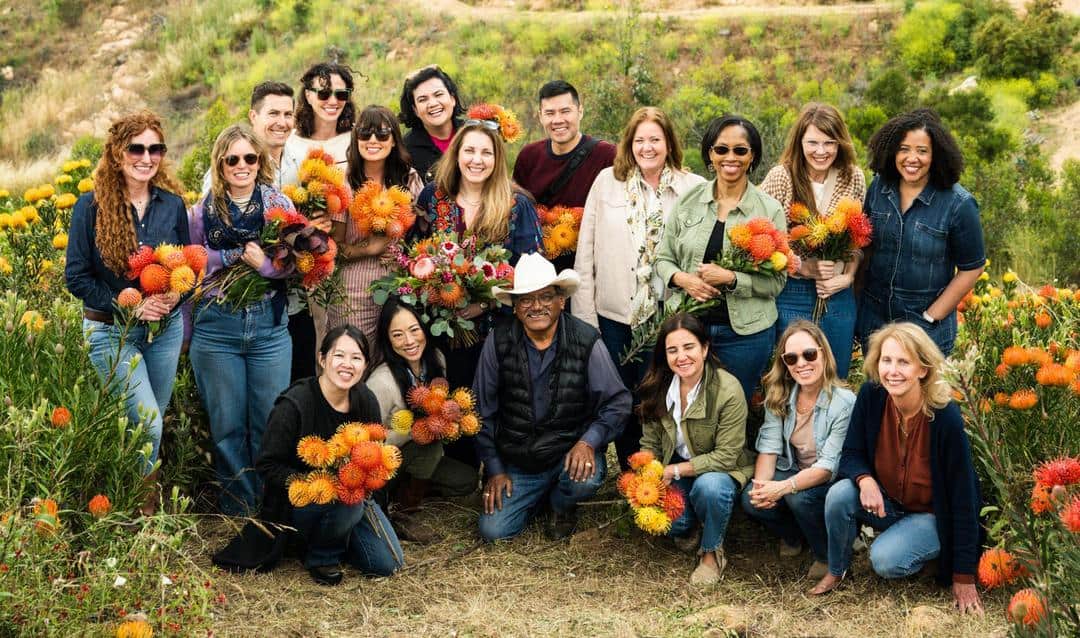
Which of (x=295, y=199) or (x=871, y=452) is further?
(x=295, y=199)

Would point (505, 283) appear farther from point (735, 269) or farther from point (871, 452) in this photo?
point (871, 452)

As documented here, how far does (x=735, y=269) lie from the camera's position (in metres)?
4.95

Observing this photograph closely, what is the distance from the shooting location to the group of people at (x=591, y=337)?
14.4 feet

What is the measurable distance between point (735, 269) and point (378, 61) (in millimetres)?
18292

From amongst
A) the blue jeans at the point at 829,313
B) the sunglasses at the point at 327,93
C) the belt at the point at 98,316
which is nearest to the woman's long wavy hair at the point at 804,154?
the blue jeans at the point at 829,313

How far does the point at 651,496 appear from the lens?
464 cm

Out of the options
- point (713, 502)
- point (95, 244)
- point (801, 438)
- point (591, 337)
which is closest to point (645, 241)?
point (591, 337)

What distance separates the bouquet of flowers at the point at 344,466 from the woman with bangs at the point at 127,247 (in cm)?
68

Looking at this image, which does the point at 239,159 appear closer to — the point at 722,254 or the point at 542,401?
the point at 542,401

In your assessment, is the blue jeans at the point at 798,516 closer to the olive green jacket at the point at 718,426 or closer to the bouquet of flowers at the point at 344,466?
the olive green jacket at the point at 718,426

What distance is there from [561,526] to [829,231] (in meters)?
2.00

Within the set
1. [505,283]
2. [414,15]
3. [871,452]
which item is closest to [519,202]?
[505,283]

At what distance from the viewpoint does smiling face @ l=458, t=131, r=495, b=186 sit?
5.15 m

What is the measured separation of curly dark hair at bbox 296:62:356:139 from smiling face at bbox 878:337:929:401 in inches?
121
